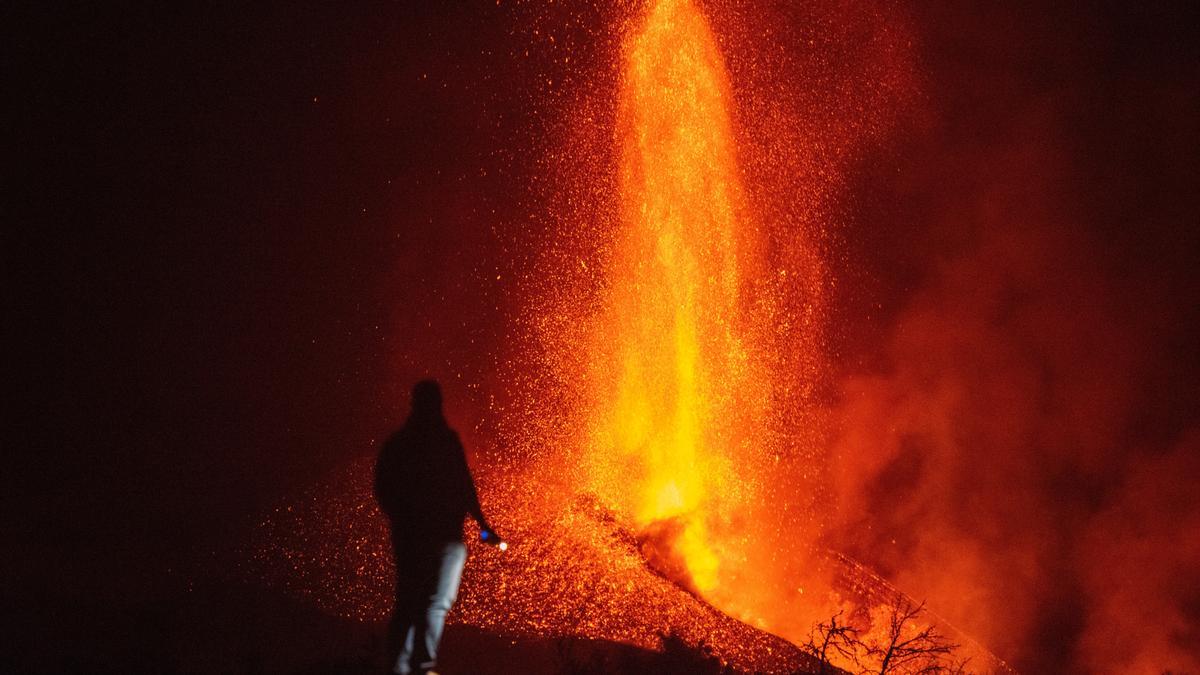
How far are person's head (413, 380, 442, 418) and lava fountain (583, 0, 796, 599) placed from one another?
5297 millimetres

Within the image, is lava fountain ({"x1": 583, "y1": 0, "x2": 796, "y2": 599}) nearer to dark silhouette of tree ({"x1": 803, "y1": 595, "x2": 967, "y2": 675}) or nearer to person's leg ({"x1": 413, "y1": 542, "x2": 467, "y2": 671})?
dark silhouette of tree ({"x1": 803, "y1": 595, "x2": 967, "y2": 675})

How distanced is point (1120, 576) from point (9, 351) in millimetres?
16049

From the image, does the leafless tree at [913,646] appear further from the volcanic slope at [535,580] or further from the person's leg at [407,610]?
the person's leg at [407,610]

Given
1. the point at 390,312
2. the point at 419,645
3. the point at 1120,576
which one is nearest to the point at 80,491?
the point at 390,312

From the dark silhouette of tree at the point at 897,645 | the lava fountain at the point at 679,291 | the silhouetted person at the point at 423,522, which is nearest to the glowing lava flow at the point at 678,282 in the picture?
the lava fountain at the point at 679,291

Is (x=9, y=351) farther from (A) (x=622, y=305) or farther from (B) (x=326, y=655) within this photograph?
(A) (x=622, y=305)

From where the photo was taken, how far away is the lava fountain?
9461mm

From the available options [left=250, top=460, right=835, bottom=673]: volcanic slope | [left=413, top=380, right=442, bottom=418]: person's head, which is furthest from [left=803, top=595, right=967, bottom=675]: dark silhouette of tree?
[left=413, top=380, right=442, bottom=418]: person's head

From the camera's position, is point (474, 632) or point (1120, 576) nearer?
point (474, 632)

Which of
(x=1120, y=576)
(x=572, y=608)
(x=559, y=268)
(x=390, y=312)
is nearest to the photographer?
(x=572, y=608)

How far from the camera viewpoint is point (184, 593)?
4.80 meters

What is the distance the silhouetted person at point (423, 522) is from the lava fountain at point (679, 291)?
5.27 m

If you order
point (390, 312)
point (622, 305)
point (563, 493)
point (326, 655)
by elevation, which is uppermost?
point (622, 305)

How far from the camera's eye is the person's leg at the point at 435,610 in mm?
3371
